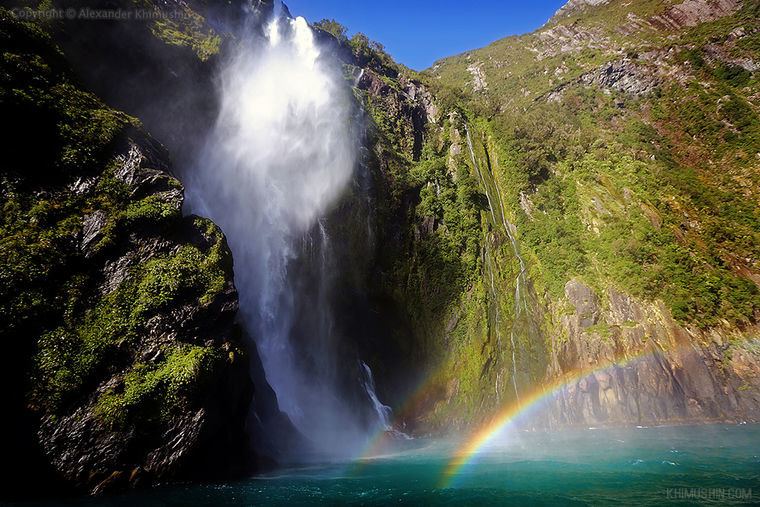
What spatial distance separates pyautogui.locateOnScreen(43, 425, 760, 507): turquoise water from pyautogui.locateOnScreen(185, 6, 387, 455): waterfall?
24.0ft

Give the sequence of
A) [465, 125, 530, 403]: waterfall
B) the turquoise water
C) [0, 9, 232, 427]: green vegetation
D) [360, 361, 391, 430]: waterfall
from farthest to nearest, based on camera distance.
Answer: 1. [465, 125, 530, 403]: waterfall
2. [360, 361, 391, 430]: waterfall
3. [0, 9, 232, 427]: green vegetation
4. the turquoise water

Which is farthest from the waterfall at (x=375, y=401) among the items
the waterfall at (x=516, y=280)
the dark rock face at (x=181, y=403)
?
the dark rock face at (x=181, y=403)

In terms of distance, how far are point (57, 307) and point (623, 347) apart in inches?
1175

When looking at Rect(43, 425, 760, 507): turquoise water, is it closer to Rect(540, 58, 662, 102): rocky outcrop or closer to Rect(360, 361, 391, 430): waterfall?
Rect(360, 361, 391, 430): waterfall

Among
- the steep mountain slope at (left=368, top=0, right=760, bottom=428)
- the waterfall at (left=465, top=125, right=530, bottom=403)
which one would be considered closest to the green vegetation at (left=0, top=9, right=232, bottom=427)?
the steep mountain slope at (left=368, top=0, right=760, bottom=428)

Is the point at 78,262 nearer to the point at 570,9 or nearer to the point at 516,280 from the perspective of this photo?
the point at 516,280

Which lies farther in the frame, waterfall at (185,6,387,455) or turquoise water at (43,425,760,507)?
waterfall at (185,6,387,455)

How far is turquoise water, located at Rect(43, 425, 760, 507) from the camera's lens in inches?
372

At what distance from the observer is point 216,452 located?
12703 millimetres

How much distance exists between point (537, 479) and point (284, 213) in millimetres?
21499

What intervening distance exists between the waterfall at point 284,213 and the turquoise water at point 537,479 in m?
7.32

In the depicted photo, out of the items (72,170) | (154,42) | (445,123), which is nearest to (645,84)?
(445,123)

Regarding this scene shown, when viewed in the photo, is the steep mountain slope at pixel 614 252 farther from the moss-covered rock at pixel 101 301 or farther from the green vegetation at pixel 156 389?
the green vegetation at pixel 156 389

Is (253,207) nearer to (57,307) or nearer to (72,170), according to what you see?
(72,170)
